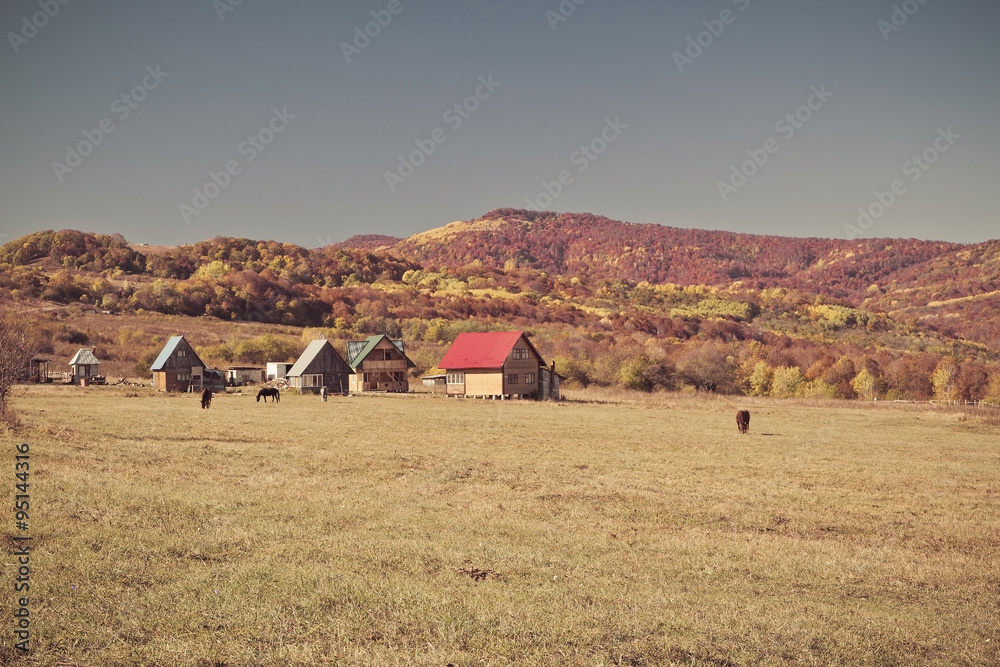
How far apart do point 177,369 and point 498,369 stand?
98.9ft

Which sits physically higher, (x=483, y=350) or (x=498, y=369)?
(x=483, y=350)

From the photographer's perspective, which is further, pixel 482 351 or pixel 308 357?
pixel 308 357

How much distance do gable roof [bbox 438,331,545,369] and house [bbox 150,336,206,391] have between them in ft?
76.6

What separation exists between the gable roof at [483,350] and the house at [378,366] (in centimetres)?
1021

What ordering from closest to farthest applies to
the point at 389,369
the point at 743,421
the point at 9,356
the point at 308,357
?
the point at 9,356 < the point at 743,421 < the point at 308,357 < the point at 389,369

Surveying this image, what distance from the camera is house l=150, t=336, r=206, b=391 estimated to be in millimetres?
66562

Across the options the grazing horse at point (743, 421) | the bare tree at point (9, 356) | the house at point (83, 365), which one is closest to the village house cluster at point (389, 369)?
the house at point (83, 365)

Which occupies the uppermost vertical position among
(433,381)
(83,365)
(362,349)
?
(362,349)

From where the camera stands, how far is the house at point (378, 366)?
73.4 metres

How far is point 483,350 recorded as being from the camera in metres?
64.6

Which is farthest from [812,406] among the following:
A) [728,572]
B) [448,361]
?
[728,572]

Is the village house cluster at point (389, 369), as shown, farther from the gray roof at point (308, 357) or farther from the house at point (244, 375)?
the house at point (244, 375)

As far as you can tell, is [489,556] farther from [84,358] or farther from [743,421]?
[84,358]

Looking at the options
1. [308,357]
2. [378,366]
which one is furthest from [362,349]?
[308,357]
